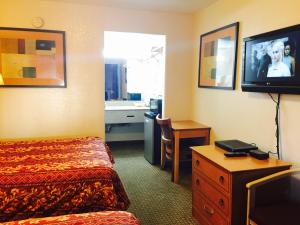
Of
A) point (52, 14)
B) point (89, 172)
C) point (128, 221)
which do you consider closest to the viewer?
point (128, 221)

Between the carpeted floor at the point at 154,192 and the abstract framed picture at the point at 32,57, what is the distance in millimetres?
1629

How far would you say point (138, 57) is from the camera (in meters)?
5.55

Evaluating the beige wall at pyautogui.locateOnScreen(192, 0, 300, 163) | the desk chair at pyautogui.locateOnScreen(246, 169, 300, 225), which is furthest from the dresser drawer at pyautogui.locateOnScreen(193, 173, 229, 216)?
the beige wall at pyautogui.locateOnScreen(192, 0, 300, 163)

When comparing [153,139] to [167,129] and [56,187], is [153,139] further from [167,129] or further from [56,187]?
[56,187]

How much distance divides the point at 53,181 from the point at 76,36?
2.08 metres

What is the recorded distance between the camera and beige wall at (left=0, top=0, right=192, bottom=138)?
10.6ft

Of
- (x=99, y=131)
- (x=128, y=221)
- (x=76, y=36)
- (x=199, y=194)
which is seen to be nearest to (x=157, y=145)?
(x=99, y=131)

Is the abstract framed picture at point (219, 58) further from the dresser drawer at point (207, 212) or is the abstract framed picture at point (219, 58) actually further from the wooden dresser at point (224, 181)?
the dresser drawer at point (207, 212)

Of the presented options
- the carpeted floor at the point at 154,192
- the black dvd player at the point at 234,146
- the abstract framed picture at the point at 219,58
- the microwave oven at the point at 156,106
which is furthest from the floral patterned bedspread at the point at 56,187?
the microwave oven at the point at 156,106

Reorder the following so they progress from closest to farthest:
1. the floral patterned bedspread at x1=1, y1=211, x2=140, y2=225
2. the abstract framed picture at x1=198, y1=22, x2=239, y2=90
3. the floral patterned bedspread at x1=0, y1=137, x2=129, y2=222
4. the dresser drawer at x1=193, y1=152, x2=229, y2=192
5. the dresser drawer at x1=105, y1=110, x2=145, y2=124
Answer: the floral patterned bedspread at x1=1, y1=211, x2=140, y2=225, the floral patterned bedspread at x1=0, y1=137, x2=129, y2=222, the dresser drawer at x1=193, y1=152, x2=229, y2=192, the abstract framed picture at x1=198, y1=22, x2=239, y2=90, the dresser drawer at x1=105, y1=110, x2=145, y2=124

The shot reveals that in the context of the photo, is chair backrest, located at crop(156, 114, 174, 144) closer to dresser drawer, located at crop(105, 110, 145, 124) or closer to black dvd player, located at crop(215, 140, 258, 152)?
black dvd player, located at crop(215, 140, 258, 152)

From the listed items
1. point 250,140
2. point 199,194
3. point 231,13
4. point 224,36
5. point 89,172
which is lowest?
point 199,194

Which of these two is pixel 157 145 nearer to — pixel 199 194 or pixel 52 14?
pixel 199 194

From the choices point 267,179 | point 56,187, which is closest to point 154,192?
point 56,187
